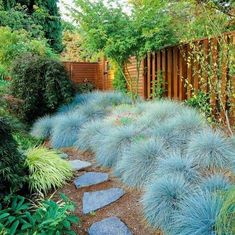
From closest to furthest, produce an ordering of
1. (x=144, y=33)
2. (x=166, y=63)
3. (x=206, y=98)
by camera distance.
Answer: (x=206, y=98)
(x=144, y=33)
(x=166, y=63)

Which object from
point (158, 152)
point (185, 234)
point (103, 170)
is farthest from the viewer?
point (103, 170)

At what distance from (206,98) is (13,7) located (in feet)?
33.9

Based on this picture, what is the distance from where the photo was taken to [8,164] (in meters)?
2.89

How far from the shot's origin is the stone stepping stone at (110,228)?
265cm

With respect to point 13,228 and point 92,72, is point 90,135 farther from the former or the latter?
point 92,72

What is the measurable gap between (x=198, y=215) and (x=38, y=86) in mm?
5409

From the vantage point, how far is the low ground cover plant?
2377 millimetres

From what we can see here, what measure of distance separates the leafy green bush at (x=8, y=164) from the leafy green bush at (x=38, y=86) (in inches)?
153

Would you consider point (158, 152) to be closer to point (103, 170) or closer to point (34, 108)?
point (103, 170)

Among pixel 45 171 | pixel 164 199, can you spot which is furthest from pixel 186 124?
pixel 45 171

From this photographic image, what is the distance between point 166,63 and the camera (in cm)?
669

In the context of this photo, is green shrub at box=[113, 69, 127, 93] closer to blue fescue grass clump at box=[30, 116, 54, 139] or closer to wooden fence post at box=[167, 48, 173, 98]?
wooden fence post at box=[167, 48, 173, 98]

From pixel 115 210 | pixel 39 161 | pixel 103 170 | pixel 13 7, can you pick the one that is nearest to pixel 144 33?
pixel 103 170

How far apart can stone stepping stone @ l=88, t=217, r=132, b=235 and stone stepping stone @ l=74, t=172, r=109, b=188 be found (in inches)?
31.5
